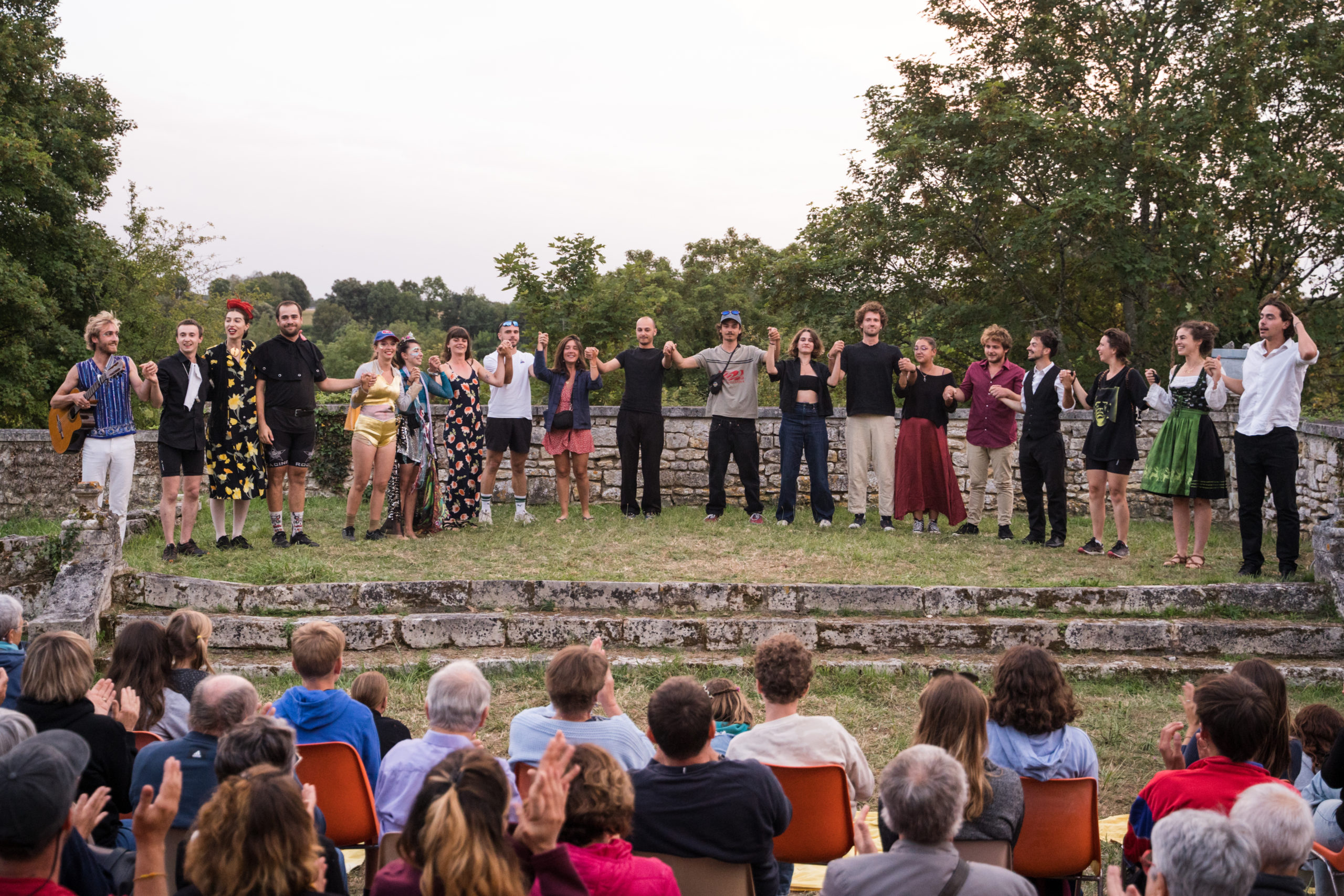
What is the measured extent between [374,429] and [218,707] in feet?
16.4

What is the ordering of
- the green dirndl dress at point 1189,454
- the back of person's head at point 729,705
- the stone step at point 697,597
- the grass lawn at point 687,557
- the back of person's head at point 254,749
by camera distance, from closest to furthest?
1. the back of person's head at point 254,749
2. the back of person's head at point 729,705
3. the stone step at point 697,597
4. the grass lawn at point 687,557
5. the green dirndl dress at point 1189,454

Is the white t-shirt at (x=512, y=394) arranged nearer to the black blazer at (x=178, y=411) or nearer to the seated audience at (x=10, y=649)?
the black blazer at (x=178, y=411)

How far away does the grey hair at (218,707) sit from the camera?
8.80ft

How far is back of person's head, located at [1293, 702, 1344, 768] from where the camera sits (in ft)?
10.2

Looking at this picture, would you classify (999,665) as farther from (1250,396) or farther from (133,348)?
(133,348)

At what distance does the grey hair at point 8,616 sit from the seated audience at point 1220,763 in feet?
12.3

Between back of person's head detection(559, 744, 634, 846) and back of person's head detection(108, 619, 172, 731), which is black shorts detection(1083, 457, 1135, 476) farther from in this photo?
back of person's head detection(108, 619, 172, 731)

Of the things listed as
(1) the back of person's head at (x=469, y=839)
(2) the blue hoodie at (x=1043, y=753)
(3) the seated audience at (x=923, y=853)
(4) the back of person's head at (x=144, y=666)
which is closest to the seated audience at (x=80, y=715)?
(4) the back of person's head at (x=144, y=666)

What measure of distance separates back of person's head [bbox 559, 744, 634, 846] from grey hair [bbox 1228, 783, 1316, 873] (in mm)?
1253

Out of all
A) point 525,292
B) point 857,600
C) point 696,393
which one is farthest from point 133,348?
point 857,600

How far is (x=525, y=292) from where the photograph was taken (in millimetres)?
19156

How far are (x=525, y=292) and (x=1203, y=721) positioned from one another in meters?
17.5

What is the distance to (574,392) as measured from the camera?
8562mm

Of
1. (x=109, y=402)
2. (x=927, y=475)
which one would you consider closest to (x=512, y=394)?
(x=109, y=402)
